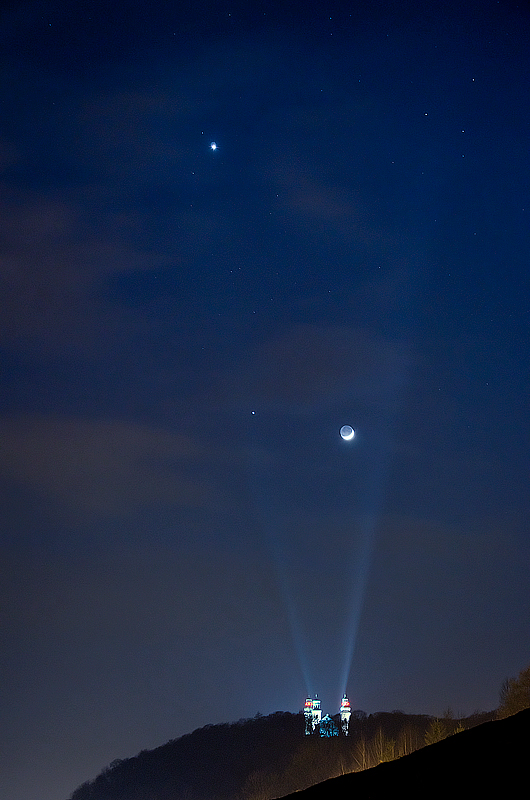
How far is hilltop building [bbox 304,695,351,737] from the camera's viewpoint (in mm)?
141625

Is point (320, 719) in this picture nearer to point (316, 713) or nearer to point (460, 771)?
point (316, 713)

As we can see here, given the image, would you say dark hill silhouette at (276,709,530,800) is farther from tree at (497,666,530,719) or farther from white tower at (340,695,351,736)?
white tower at (340,695,351,736)

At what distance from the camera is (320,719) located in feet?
478

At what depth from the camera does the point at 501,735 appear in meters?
19.2

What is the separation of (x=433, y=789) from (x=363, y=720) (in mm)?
185366

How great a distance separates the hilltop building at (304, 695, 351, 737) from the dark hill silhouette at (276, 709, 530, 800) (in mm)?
124509

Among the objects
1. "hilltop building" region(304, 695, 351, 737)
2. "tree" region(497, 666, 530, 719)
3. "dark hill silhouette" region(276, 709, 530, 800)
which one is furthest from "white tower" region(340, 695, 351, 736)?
"dark hill silhouette" region(276, 709, 530, 800)

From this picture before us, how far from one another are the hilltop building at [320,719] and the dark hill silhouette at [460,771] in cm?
12451

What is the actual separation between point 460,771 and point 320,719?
134 meters

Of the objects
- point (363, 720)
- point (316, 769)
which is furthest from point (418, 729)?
point (363, 720)

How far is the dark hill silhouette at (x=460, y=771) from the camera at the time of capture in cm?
1708

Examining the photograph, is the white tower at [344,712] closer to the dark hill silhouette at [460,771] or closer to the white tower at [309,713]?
the white tower at [309,713]

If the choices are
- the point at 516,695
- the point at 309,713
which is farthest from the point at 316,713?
the point at 516,695

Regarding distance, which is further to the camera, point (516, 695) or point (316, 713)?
point (316, 713)
